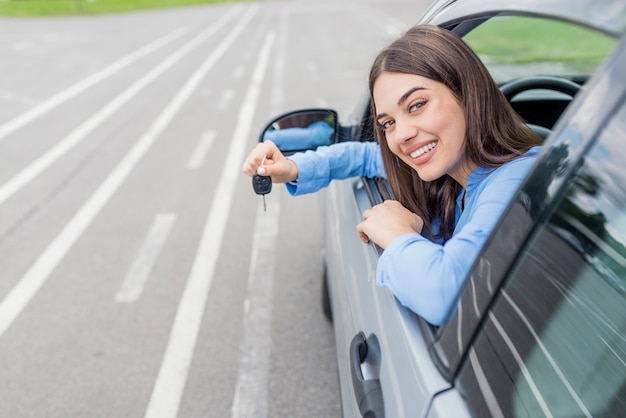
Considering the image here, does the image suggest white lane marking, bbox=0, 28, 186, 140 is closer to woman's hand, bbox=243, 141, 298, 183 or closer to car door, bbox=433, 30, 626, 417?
woman's hand, bbox=243, 141, 298, 183

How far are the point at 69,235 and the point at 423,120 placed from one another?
12.9ft

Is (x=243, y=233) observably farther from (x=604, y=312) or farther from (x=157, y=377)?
(x=604, y=312)

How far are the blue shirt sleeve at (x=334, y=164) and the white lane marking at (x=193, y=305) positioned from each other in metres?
1.37

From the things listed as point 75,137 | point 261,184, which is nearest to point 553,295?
point 261,184

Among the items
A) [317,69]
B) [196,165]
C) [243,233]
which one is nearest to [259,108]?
[196,165]

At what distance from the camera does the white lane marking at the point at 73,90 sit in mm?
8344

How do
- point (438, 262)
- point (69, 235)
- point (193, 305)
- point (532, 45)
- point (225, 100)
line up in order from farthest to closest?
point (532, 45) → point (225, 100) → point (69, 235) → point (193, 305) → point (438, 262)

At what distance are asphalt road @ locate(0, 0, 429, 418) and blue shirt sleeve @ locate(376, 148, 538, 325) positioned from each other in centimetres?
78

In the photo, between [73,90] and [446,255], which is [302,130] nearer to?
[446,255]

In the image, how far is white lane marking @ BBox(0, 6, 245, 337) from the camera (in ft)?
12.0

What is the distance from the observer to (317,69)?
11.9 m

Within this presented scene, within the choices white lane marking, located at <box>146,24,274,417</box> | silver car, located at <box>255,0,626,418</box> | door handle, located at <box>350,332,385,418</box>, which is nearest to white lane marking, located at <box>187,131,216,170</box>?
white lane marking, located at <box>146,24,274,417</box>

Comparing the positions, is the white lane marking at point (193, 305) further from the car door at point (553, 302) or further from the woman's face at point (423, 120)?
the car door at point (553, 302)

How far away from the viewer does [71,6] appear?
30109 millimetres
